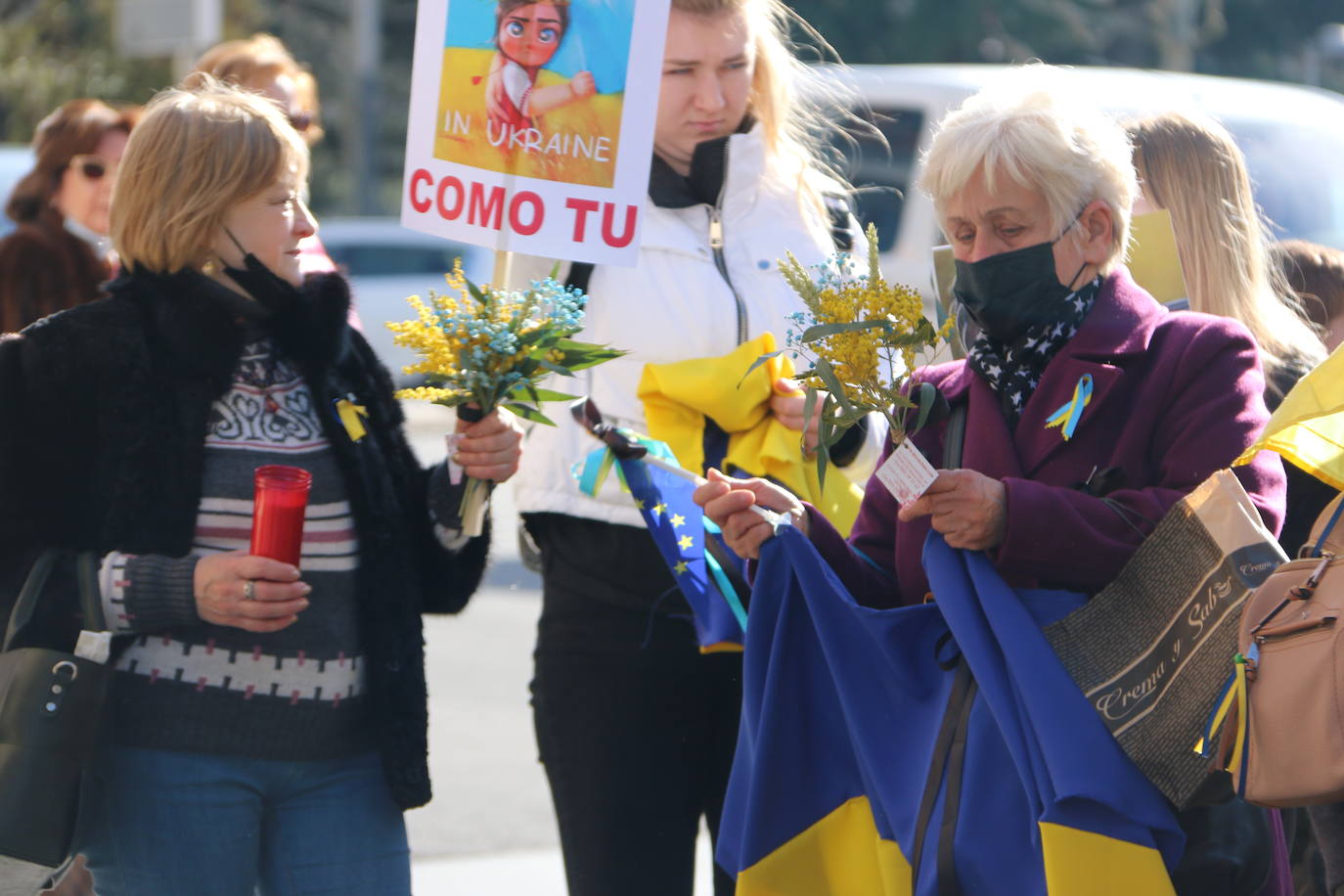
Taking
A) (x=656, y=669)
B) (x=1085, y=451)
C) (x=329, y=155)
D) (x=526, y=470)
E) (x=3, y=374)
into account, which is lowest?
(x=329, y=155)

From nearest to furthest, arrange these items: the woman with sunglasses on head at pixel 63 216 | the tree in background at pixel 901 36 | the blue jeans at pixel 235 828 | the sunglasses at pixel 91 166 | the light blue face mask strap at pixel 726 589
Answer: the blue jeans at pixel 235 828, the light blue face mask strap at pixel 726 589, the woman with sunglasses on head at pixel 63 216, the sunglasses at pixel 91 166, the tree in background at pixel 901 36

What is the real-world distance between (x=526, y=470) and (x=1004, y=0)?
72.9 feet

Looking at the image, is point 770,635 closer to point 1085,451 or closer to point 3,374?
point 1085,451

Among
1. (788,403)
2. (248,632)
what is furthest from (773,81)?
(248,632)

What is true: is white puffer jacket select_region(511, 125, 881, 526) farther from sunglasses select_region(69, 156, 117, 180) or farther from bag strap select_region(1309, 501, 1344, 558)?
sunglasses select_region(69, 156, 117, 180)

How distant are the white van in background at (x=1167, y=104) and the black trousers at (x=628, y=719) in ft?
11.5

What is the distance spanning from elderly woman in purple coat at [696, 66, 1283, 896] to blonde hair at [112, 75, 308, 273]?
947mm

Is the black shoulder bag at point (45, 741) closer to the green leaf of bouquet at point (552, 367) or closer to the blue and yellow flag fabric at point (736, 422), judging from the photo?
the green leaf of bouquet at point (552, 367)

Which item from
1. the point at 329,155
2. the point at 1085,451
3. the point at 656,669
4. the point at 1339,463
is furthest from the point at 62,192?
the point at 329,155

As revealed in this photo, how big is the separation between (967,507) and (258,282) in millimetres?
1235

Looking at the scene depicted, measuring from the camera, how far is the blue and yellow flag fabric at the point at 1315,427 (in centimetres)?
245

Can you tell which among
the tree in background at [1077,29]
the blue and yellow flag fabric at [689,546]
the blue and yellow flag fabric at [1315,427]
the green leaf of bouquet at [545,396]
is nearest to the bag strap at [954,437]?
the blue and yellow flag fabric at [1315,427]

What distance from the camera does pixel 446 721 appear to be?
6.79 m

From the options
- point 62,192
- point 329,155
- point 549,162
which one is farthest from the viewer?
point 329,155
